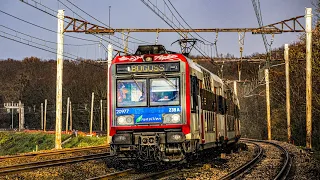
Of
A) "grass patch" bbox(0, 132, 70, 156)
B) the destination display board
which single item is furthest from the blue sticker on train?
"grass patch" bbox(0, 132, 70, 156)

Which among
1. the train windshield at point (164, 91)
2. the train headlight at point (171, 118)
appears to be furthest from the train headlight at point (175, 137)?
the train windshield at point (164, 91)

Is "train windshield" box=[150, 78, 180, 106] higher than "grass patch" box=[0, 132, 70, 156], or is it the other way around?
"train windshield" box=[150, 78, 180, 106]

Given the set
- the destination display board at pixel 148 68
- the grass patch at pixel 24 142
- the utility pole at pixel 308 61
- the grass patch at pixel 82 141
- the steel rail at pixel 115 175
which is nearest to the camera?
the steel rail at pixel 115 175

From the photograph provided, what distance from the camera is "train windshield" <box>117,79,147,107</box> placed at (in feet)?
49.2

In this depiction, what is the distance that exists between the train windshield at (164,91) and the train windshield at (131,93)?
280 mm

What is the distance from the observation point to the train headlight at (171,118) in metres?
14.7

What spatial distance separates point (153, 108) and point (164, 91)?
0.64 m

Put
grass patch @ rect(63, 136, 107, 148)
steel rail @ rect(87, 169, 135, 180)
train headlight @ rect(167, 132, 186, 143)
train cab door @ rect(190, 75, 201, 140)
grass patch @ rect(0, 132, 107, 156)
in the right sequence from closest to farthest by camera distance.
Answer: steel rail @ rect(87, 169, 135, 180)
train headlight @ rect(167, 132, 186, 143)
train cab door @ rect(190, 75, 201, 140)
grass patch @ rect(63, 136, 107, 148)
grass patch @ rect(0, 132, 107, 156)

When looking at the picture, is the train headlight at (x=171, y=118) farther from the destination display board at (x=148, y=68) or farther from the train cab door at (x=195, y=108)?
the destination display board at (x=148, y=68)

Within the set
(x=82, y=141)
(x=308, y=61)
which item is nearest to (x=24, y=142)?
(x=82, y=141)

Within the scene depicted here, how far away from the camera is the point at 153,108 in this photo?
14.8 m

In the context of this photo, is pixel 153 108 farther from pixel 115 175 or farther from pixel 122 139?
pixel 115 175

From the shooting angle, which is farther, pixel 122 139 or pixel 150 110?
pixel 150 110

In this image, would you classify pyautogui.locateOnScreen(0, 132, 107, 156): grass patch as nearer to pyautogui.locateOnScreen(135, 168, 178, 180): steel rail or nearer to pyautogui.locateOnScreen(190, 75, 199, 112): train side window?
pyautogui.locateOnScreen(135, 168, 178, 180): steel rail
